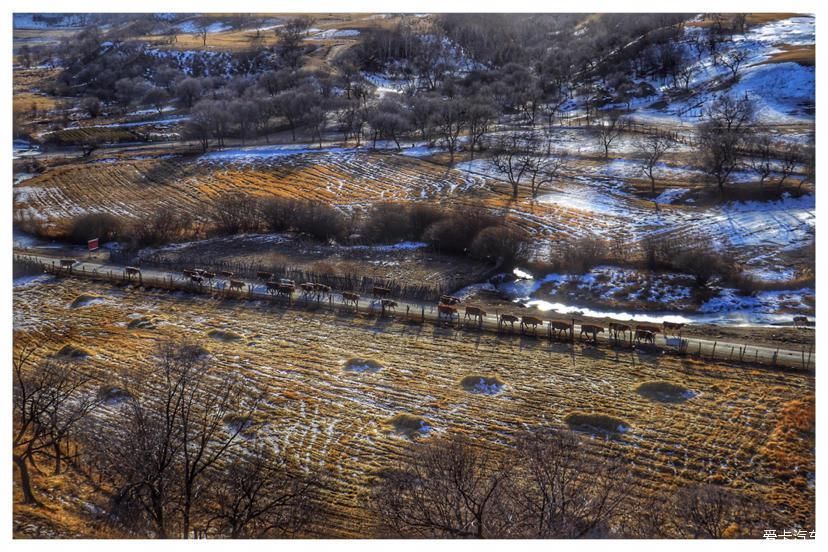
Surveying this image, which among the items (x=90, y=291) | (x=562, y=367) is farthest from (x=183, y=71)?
(x=562, y=367)

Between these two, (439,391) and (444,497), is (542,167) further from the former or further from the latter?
(444,497)

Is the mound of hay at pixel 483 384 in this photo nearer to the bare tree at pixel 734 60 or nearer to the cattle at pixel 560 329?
the cattle at pixel 560 329

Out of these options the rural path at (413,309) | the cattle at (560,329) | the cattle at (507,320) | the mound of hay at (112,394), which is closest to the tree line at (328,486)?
the mound of hay at (112,394)

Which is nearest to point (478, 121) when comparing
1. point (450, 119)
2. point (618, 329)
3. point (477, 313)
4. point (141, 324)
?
point (450, 119)

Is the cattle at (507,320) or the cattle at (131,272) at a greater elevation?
the cattle at (131,272)

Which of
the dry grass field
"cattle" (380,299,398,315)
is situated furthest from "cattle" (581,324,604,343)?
"cattle" (380,299,398,315)

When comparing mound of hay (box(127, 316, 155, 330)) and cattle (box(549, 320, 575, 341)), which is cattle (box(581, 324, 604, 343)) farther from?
mound of hay (box(127, 316, 155, 330))
